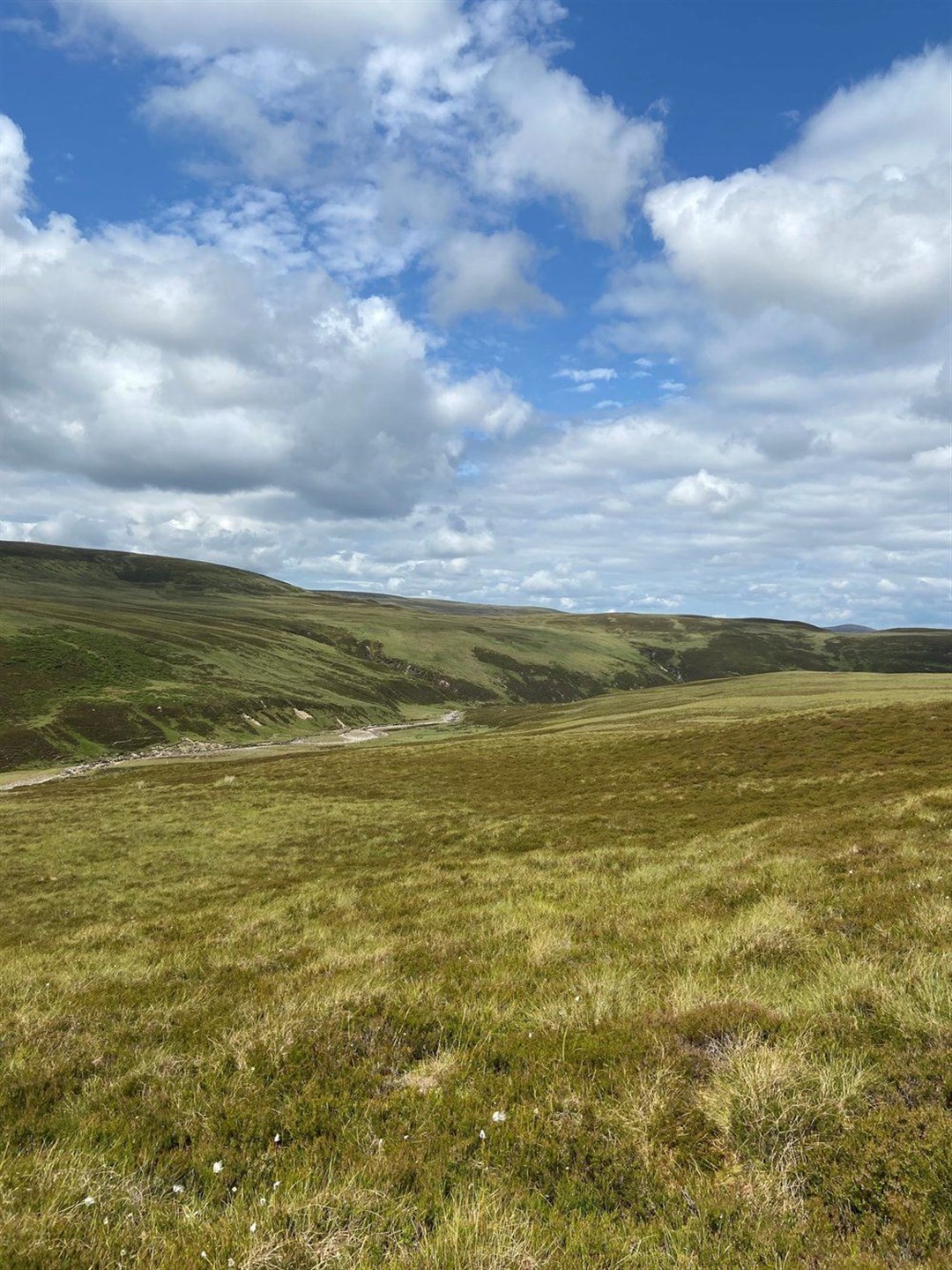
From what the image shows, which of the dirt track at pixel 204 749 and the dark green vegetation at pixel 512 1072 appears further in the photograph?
the dirt track at pixel 204 749

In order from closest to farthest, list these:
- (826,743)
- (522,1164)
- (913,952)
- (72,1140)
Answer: (522,1164), (72,1140), (913,952), (826,743)

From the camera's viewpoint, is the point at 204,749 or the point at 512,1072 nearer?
the point at 512,1072

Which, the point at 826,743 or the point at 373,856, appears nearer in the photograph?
the point at 373,856

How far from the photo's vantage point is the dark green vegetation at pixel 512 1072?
4.96 meters

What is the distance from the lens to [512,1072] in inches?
290

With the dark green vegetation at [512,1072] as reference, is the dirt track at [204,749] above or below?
below

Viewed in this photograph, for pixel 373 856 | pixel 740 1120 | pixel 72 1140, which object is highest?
pixel 740 1120

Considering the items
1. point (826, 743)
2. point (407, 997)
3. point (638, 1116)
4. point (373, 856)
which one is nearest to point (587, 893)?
point (407, 997)

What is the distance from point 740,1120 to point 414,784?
4649 centimetres

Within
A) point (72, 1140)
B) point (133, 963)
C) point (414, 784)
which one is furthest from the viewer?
point (414, 784)

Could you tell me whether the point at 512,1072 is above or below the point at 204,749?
above

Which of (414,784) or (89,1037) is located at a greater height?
(89,1037)

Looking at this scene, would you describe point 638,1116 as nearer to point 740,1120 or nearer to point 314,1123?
point 740,1120

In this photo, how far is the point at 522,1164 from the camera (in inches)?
229
